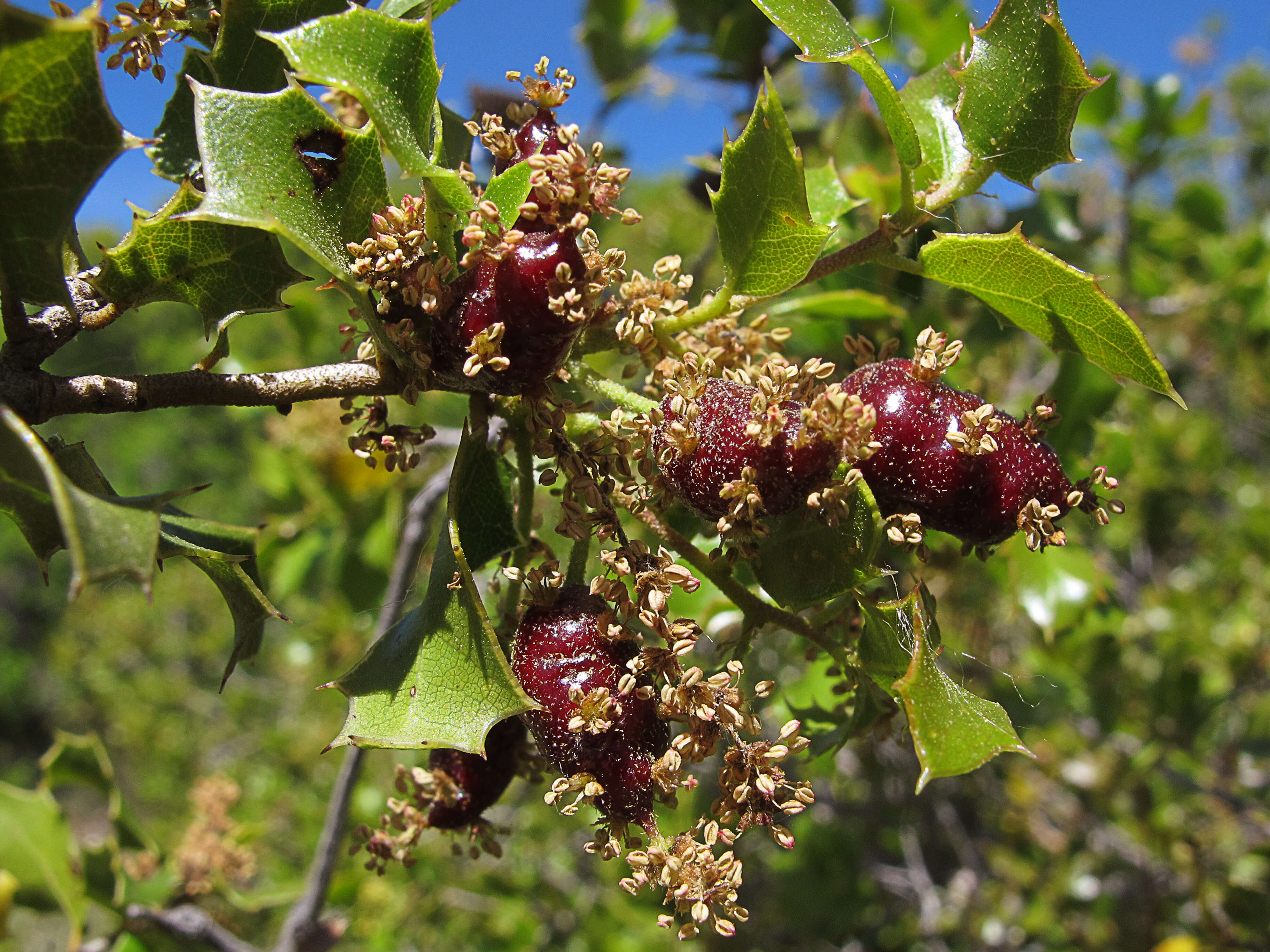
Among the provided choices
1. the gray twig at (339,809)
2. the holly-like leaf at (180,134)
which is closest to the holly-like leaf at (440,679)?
the holly-like leaf at (180,134)

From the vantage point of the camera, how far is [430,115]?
35.1 inches

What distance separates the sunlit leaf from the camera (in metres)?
0.77

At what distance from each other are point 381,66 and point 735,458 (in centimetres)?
51

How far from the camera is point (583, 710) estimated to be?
0.84 m

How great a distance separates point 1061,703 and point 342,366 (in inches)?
99.4

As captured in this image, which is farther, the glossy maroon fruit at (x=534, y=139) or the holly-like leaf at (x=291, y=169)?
the glossy maroon fruit at (x=534, y=139)

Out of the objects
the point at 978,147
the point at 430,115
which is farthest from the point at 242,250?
the point at 978,147

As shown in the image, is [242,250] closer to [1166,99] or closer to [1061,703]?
[1061,703]

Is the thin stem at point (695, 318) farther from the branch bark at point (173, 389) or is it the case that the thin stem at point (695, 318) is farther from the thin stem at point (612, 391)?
the branch bark at point (173, 389)

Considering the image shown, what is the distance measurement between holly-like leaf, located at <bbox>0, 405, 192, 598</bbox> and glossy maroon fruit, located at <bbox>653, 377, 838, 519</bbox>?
0.47 metres

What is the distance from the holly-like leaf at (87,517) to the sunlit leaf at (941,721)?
65cm

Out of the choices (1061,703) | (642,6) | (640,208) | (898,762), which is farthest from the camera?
(640,208)

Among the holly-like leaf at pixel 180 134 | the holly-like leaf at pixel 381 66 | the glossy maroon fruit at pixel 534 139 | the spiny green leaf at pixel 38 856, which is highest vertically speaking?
the holly-like leaf at pixel 381 66

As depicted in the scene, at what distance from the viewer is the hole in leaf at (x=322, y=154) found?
850mm
